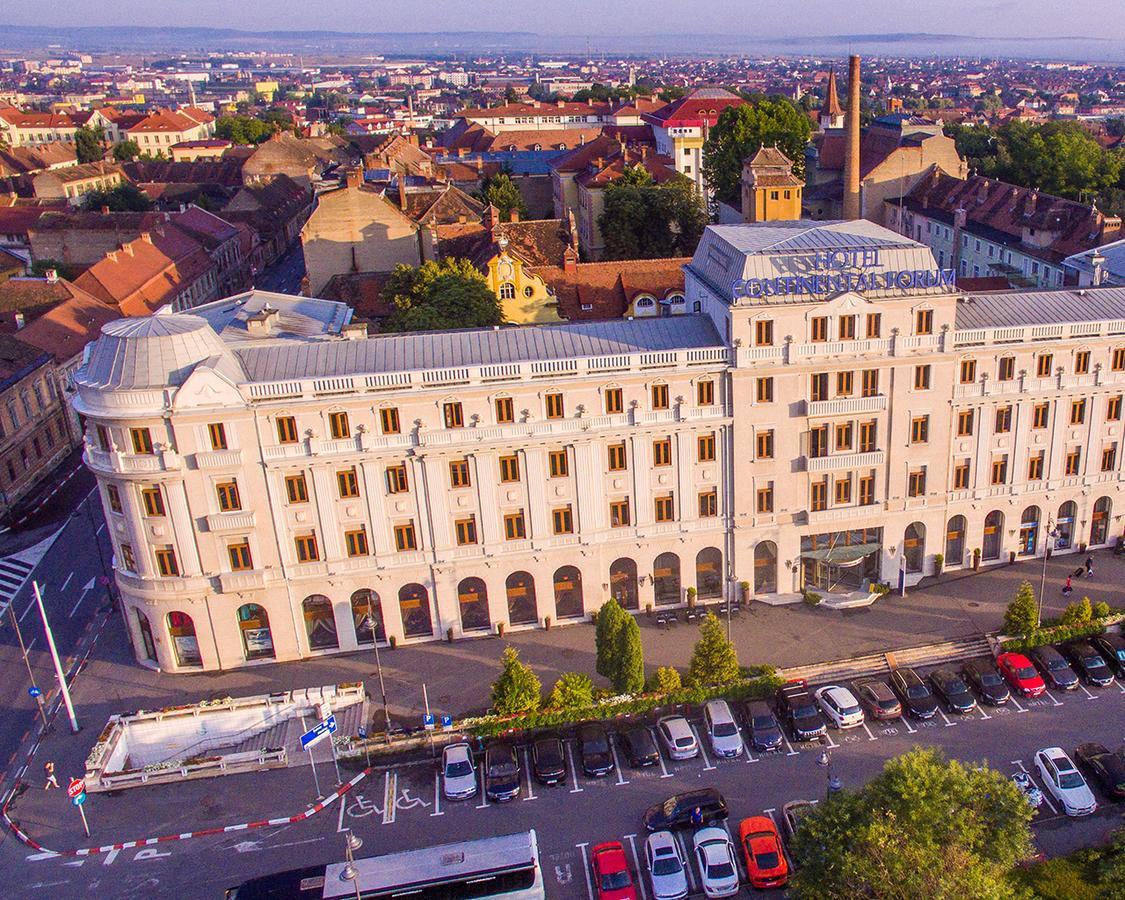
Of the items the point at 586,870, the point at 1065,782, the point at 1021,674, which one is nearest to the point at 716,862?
the point at 586,870

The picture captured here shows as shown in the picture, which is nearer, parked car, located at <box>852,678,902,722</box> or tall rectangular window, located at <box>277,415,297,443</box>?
parked car, located at <box>852,678,902,722</box>

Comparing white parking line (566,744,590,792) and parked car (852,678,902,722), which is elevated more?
parked car (852,678,902,722)

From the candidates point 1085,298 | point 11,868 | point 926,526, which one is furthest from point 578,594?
point 1085,298

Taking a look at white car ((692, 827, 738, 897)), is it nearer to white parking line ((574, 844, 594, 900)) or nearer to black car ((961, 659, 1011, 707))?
white parking line ((574, 844, 594, 900))

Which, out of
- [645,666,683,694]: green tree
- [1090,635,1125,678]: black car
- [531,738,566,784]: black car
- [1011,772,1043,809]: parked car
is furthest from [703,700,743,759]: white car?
[1090,635,1125,678]: black car

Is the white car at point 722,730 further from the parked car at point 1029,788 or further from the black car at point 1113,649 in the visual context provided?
the black car at point 1113,649

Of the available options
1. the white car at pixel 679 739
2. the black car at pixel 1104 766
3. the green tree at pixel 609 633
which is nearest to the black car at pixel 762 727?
the white car at pixel 679 739

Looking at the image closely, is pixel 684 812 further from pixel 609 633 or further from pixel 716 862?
pixel 609 633
